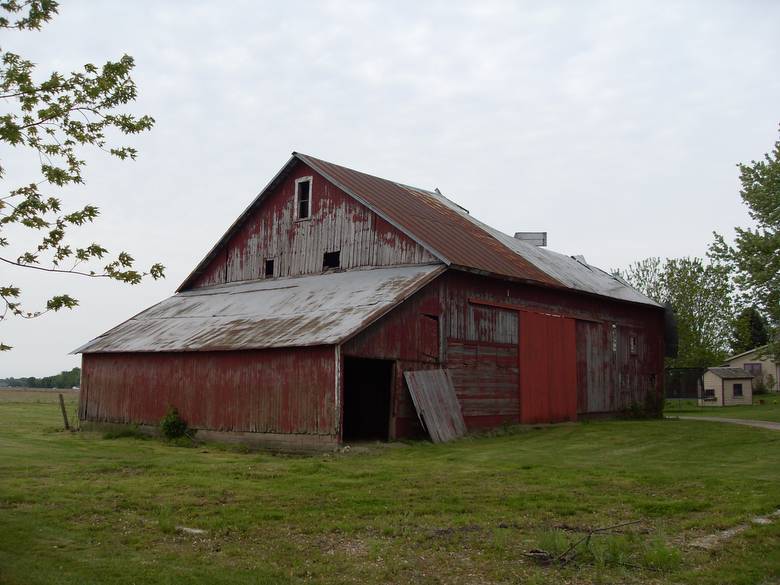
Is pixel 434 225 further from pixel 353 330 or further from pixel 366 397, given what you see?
pixel 353 330

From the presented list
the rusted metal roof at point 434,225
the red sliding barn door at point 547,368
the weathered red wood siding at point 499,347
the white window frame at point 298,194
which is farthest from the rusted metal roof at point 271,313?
the red sliding barn door at point 547,368

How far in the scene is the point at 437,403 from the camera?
2397 centimetres

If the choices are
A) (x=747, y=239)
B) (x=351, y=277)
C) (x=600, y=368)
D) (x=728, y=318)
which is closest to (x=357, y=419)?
(x=351, y=277)

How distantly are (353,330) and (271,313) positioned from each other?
544 centimetres

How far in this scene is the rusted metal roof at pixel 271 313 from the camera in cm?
2275

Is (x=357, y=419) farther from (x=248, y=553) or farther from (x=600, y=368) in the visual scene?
(x=248, y=553)

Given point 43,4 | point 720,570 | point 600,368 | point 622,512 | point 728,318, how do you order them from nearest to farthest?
point 720,570
point 43,4
point 622,512
point 600,368
point 728,318

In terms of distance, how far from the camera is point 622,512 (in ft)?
38.8

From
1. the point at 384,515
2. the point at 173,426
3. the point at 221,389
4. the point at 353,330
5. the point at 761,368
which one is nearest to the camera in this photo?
the point at 384,515

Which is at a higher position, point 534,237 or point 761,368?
point 534,237

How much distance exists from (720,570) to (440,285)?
56.2ft

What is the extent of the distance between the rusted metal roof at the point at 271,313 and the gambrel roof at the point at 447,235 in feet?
5.28

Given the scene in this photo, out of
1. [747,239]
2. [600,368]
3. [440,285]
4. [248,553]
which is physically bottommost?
[248,553]

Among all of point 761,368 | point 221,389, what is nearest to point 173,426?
point 221,389
